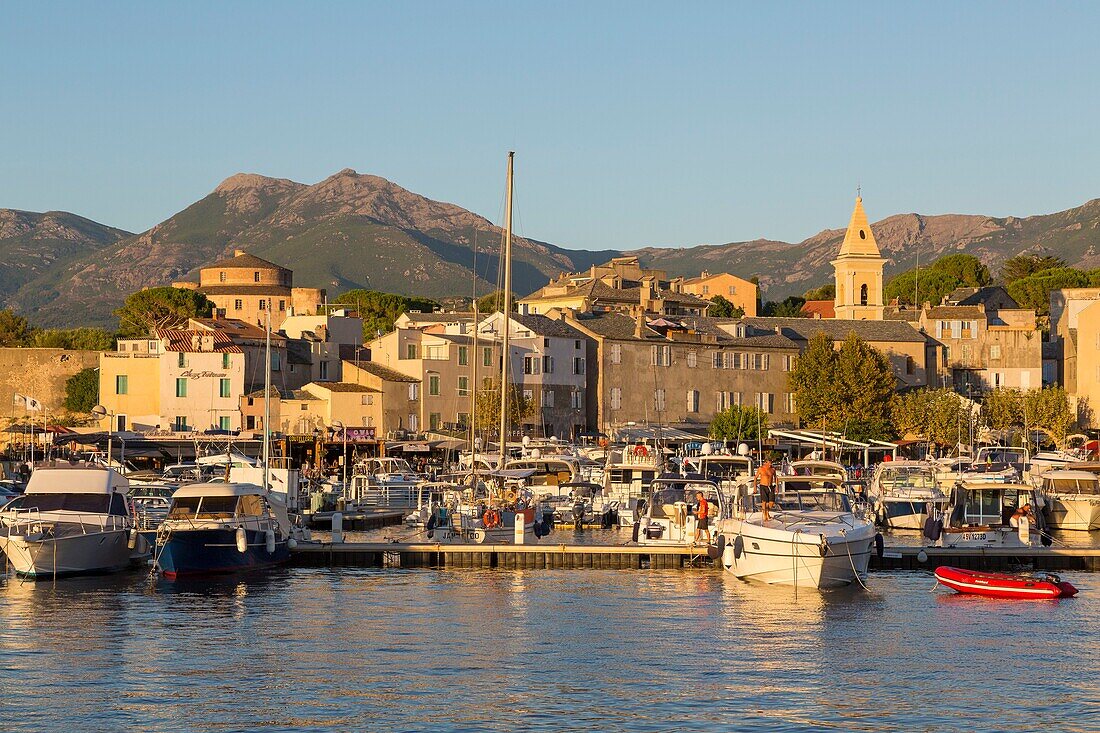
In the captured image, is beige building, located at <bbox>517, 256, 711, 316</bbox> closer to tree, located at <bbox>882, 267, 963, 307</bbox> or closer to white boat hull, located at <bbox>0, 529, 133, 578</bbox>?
tree, located at <bbox>882, 267, 963, 307</bbox>

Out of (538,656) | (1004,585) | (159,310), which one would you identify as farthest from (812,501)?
(159,310)

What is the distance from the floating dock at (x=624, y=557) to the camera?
49.4 m

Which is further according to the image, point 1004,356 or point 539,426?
point 1004,356

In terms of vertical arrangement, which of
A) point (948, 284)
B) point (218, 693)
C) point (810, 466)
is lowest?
point (218, 693)

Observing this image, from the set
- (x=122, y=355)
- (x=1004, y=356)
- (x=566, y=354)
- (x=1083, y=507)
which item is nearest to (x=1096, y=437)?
(x=1004, y=356)

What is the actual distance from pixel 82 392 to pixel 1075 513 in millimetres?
80024

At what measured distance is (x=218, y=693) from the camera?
30750 millimetres

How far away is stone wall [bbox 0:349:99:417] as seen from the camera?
124 meters

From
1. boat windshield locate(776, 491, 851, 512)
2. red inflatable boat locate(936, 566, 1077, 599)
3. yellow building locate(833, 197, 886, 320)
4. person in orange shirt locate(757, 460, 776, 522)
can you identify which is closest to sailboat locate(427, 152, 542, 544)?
boat windshield locate(776, 491, 851, 512)

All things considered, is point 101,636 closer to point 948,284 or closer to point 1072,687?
point 1072,687

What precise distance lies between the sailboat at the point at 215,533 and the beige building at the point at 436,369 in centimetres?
5682

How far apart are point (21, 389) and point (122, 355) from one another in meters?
18.0

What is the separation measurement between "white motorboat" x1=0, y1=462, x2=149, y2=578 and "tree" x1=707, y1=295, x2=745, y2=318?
12125 cm

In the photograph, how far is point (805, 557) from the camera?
43094mm
